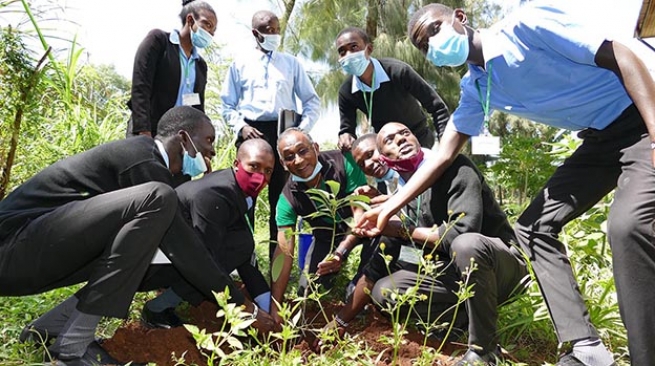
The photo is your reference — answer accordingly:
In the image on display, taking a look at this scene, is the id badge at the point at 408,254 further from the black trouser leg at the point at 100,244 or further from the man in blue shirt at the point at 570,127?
the black trouser leg at the point at 100,244

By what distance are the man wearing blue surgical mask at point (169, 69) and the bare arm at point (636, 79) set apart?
2641 mm

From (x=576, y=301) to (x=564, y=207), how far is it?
1.25ft

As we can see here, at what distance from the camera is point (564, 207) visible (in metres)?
2.33

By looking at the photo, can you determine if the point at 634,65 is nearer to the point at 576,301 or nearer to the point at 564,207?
the point at 564,207

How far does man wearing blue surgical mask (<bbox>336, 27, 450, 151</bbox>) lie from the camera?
3920mm

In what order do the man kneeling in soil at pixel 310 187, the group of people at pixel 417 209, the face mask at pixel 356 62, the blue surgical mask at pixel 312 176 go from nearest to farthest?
1. the group of people at pixel 417 209
2. the man kneeling in soil at pixel 310 187
3. the blue surgical mask at pixel 312 176
4. the face mask at pixel 356 62

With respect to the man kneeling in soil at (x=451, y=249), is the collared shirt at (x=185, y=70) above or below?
above

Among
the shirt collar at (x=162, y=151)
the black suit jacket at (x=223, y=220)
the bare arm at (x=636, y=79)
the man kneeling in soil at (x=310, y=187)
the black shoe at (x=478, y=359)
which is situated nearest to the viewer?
the bare arm at (x=636, y=79)

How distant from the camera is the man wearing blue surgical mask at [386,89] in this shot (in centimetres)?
392

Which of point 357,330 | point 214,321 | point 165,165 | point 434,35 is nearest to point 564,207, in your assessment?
point 434,35

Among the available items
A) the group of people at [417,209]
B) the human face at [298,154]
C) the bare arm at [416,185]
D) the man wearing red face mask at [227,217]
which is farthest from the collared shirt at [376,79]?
the bare arm at [416,185]

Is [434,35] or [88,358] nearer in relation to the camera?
[88,358]

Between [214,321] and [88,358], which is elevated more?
[88,358]

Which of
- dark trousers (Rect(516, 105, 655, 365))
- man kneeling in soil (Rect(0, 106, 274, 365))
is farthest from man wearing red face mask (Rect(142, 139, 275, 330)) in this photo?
dark trousers (Rect(516, 105, 655, 365))
